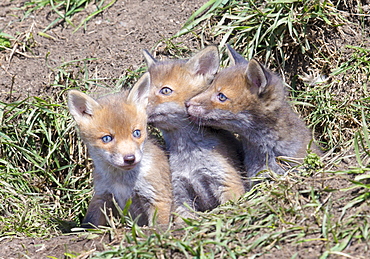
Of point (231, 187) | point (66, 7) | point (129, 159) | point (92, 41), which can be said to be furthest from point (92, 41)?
point (231, 187)

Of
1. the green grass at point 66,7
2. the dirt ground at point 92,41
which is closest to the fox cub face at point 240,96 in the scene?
the dirt ground at point 92,41

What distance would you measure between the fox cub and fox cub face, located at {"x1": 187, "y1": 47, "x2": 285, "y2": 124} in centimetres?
29

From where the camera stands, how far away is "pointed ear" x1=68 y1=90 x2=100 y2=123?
19.0ft

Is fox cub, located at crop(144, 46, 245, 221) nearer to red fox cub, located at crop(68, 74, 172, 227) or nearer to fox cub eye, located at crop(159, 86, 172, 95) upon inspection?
fox cub eye, located at crop(159, 86, 172, 95)

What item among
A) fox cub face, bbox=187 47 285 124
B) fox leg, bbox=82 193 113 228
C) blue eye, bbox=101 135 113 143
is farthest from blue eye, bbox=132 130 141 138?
fox leg, bbox=82 193 113 228

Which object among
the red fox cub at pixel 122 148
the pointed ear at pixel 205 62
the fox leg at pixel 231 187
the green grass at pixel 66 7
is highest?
the green grass at pixel 66 7

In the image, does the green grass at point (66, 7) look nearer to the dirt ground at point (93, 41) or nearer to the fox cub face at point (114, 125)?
the dirt ground at point (93, 41)

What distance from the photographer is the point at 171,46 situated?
773cm

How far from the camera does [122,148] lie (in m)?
5.54

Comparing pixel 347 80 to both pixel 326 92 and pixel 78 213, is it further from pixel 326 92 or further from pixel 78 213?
pixel 78 213

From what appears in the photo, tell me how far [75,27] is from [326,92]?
411cm

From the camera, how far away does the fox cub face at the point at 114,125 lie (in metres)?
5.54

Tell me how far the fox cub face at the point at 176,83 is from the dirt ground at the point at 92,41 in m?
1.31

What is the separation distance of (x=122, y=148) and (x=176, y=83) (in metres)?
1.23
